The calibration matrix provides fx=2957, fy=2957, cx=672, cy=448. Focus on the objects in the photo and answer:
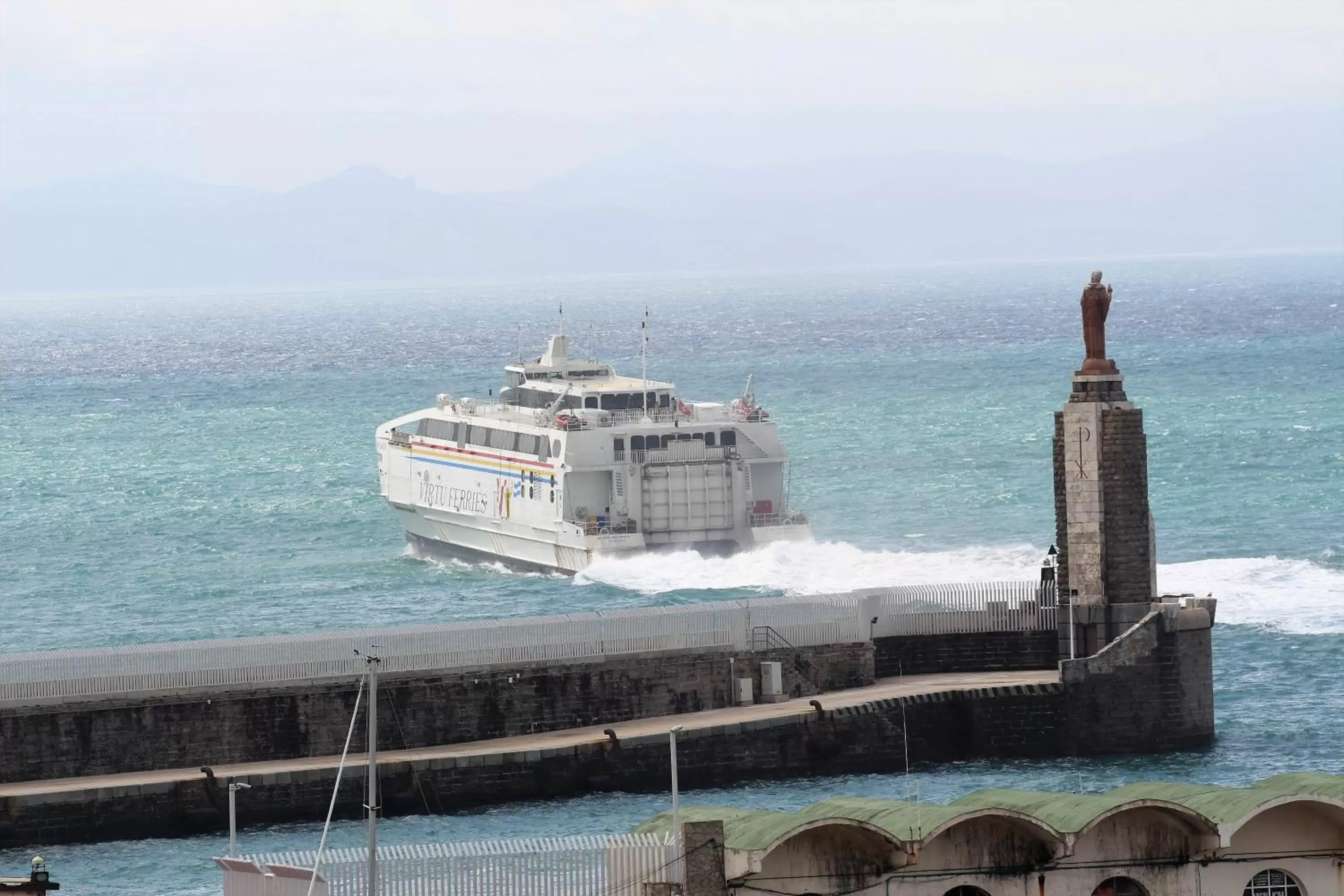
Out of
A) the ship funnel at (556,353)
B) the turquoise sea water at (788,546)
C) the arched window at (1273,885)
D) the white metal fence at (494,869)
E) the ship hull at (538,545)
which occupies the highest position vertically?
the ship funnel at (556,353)

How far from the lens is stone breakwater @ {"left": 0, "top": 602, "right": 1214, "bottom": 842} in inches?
1785

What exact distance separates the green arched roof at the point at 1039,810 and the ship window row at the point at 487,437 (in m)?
44.9

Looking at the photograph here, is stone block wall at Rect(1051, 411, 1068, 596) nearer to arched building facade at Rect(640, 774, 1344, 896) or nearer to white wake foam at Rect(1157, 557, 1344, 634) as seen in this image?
white wake foam at Rect(1157, 557, 1344, 634)

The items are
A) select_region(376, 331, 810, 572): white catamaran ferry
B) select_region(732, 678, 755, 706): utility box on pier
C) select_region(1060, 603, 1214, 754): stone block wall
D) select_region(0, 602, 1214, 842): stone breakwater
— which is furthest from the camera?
select_region(376, 331, 810, 572): white catamaran ferry

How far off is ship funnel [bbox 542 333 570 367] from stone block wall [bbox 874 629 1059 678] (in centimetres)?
2967

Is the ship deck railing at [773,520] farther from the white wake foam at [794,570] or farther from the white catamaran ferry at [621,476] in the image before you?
the white wake foam at [794,570]

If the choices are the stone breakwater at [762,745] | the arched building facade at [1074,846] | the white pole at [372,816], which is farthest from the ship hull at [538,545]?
the arched building facade at [1074,846]

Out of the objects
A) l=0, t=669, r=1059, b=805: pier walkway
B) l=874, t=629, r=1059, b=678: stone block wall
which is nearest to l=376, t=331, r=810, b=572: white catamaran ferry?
l=874, t=629, r=1059, b=678: stone block wall

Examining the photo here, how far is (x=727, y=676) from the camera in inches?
2021

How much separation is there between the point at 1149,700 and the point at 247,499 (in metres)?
61.6

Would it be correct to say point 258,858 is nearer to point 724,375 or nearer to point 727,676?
point 727,676

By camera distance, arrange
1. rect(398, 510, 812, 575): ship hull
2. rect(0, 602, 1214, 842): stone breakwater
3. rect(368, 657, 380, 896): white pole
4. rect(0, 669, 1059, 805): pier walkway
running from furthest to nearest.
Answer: rect(398, 510, 812, 575): ship hull → rect(0, 669, 1059, 805): pier walkway → rect(0, 602, 1214, 842): stone breakwater → rect(368, 657, 380, 896): white pole

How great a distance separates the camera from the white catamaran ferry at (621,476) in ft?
252

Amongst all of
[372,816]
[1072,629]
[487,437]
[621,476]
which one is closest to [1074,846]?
[372,816]
